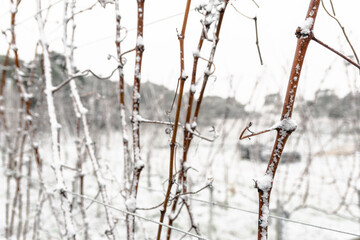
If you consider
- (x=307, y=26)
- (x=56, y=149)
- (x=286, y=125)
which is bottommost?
(x=56, y=149)

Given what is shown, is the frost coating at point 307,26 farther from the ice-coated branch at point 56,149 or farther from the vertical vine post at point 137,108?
the ice-coated branch at point 56,149

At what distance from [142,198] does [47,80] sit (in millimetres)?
3037

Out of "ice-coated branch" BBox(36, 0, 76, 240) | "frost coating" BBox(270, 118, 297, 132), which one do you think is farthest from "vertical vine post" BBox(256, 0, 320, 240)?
"ice-coated branch" BBox(36, 0, 76, 240)

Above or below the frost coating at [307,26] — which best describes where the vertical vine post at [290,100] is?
below

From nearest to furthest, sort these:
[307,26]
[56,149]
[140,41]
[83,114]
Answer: [307,26] < [140,41] < [56,149] < [83,114]

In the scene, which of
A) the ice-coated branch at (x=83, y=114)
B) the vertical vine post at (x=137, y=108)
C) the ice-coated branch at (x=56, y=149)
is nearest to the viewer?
the vertical vine post at (x=137, y=108)

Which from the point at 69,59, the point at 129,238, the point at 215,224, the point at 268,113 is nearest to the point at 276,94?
the point at 268,113

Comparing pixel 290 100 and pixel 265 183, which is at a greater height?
pixel 290 100

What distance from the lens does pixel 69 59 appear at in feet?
3.59

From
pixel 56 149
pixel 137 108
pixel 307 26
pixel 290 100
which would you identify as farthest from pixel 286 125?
pixel 56 149

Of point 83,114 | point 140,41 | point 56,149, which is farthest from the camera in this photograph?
point 83,114

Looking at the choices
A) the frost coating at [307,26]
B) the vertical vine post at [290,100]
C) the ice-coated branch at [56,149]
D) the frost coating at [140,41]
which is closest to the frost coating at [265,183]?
the vertical vine post at [290,100]

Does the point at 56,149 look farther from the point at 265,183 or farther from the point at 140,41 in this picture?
the point at 265,183

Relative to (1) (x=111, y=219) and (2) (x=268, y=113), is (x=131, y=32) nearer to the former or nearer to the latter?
(1) (x=111, y=219)
